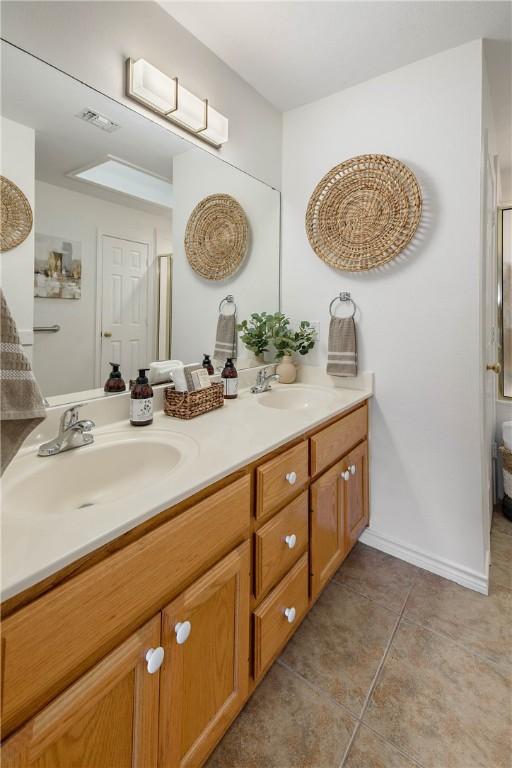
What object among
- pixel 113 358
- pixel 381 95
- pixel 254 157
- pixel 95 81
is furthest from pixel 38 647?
pixel 381 95

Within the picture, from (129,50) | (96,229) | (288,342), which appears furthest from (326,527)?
(129,50)

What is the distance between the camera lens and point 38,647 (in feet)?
1.87

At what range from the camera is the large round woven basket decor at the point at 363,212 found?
1754 mm

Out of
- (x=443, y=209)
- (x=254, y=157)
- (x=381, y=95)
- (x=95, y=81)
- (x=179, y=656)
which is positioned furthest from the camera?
(x=254, y=157)

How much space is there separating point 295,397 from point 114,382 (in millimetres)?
997

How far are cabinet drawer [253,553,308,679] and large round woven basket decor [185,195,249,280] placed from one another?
4.38ft

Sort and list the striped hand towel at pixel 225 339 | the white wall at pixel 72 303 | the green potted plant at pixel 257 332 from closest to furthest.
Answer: the white wall at pixel 72 303 < the striped hand towel at pixel 225 339 < the green potted plant at pixel 257 332

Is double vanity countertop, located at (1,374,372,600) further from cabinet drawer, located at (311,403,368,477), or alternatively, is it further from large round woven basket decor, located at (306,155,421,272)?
large round woven basket decor, located at (306,155,421,272)

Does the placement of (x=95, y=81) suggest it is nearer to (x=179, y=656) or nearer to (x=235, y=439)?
(x=235, y=439)

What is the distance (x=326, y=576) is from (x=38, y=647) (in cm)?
121

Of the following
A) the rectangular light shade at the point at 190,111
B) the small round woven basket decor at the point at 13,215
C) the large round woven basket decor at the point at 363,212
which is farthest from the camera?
the large round woven basket decor at the point at 363,212

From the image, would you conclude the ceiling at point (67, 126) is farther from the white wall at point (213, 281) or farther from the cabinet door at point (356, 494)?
the cabinet door at point (356, 494)

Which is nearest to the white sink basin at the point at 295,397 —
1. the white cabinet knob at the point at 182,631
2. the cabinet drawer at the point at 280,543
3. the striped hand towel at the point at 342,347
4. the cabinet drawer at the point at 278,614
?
the striped hand towel at the point at 342,347

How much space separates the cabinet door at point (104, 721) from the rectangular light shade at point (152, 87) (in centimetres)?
170
